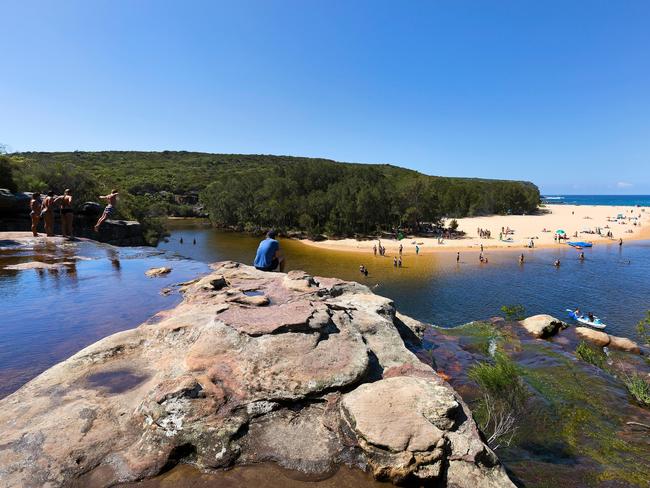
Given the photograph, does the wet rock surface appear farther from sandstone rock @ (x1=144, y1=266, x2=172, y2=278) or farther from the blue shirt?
sandstone rock @ (x1=144, y1=266, x2=172, y2=278)

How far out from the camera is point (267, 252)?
1359 cm

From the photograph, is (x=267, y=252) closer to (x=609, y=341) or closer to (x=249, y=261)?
(x=609, y=341)

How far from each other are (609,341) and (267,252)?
20.4m

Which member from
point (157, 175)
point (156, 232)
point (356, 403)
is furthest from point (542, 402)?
point (157, 175)

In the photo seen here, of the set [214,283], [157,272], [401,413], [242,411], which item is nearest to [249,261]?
[157,272]

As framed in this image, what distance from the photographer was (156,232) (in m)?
52.2

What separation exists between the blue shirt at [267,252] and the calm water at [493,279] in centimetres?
1705

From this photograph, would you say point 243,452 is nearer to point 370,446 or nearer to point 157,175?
point 370,446

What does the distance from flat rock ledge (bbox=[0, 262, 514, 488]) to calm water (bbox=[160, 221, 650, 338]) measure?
21.4 meters

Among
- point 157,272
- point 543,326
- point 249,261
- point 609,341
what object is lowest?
point 249,261

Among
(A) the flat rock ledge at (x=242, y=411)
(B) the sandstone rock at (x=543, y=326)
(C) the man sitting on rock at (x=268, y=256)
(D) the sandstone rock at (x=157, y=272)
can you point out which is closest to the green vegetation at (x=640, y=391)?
(B) the sandstone rock at (x=543, y=326)

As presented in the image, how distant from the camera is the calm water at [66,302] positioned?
314 inches

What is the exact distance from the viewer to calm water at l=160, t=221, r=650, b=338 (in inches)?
1175

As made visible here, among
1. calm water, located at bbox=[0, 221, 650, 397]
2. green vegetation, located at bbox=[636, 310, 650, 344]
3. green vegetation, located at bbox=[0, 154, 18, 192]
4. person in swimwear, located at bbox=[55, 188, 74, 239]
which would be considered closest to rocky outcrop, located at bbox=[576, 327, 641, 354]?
green vegetation, located at bbox=[636, 310, 650, 344]
